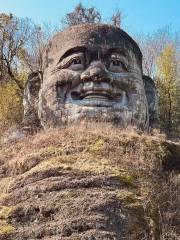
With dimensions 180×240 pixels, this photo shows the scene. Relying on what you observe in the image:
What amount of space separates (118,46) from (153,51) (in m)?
13.5

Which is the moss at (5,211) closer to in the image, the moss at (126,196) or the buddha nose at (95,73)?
the moss at (126,196)

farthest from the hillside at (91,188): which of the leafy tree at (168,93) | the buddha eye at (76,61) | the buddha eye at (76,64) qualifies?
the leafy tree at (168,93)

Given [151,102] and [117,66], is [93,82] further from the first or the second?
[151,102]

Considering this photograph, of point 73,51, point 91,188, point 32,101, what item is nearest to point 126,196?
point 91,188

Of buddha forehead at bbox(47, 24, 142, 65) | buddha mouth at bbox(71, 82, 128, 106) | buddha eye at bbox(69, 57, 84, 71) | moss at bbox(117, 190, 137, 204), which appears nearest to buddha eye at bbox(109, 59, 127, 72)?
buddha forehead at bbox(47, 24, 142, 65)

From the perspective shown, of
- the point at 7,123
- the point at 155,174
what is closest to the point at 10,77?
the point at 7,123

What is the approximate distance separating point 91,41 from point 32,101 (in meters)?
2.47

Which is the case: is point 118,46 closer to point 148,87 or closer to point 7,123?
point 148,87

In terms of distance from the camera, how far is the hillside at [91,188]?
8828 millimetres

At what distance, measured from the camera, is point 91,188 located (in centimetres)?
963

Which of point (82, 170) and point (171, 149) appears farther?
point (171, 149)

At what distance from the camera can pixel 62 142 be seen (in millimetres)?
11656

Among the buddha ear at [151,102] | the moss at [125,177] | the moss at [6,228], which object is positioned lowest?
the moss at [6,228]

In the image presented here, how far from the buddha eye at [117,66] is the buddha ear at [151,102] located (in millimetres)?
1675
